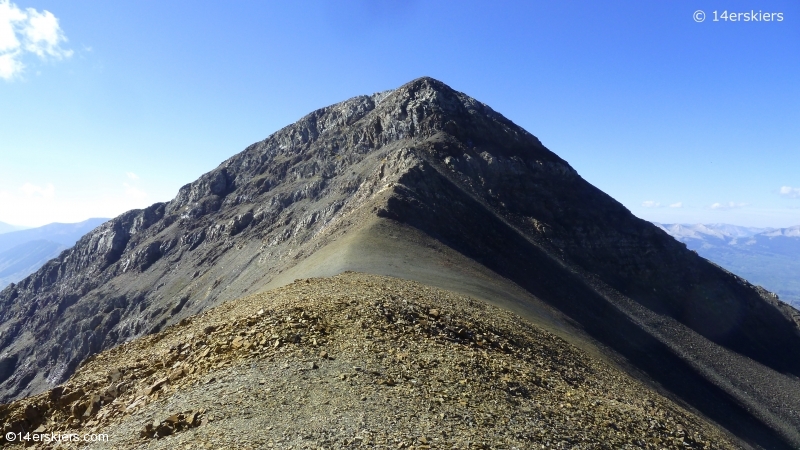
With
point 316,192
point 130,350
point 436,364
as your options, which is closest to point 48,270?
point 316,192

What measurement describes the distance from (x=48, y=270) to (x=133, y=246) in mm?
25945

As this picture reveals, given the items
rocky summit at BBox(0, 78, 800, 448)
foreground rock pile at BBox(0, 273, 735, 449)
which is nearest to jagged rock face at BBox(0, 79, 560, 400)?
rocky summit at BBox(0, 78, 800, 448)

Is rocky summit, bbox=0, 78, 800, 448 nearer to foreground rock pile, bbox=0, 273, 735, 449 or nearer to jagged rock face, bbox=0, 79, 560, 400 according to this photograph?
foreground rock pile, bbox=0, 273, 735, 449

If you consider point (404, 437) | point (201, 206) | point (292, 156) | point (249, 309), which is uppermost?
point (292, 156)

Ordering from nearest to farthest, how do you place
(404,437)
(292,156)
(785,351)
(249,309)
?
(404,437) < (249,309) < (785,351) < (292,156)

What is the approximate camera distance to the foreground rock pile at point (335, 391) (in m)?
10.6

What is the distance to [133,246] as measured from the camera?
301 feet

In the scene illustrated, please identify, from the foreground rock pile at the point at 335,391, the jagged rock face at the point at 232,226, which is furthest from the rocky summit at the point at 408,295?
the jagged rock face at the point at 232,226

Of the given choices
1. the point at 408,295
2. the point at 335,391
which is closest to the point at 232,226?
the point at 408,295

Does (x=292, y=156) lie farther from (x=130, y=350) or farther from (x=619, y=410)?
→ (x=619, y=410)

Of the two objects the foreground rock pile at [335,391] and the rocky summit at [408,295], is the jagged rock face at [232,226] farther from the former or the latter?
the foreground rock pile at [335,391]

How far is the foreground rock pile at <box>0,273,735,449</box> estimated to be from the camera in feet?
34.7

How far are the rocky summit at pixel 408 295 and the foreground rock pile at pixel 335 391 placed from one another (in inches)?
3.6

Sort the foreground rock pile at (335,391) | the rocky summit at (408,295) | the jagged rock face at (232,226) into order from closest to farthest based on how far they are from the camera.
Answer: the foreground rock pile at (335,391)
the rocky summit at (408,295)
the jagged rock face at (232,226)
